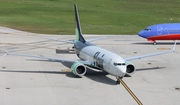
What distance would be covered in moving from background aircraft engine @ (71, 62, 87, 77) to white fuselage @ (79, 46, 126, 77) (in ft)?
4.92

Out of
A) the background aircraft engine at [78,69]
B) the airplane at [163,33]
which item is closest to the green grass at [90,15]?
the airplane at [163,33]

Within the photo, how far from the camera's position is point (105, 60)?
Answer: 4231 cm

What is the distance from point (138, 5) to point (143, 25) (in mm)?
34025

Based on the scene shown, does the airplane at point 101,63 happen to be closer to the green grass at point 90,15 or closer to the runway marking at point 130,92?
the runway marking at point 130,92

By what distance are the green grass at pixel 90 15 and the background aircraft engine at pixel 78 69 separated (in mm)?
35748

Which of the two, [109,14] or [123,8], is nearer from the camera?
[109,14]

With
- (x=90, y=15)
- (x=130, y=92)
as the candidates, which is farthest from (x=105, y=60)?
(x=90, y=15)

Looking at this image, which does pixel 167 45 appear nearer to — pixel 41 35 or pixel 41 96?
pixel 41 35

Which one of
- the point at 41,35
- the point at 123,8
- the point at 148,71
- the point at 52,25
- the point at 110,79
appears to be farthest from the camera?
the point at 123,8

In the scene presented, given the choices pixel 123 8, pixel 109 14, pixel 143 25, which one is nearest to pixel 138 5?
pixel 123 8

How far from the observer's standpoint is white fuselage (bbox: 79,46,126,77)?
40625 mm

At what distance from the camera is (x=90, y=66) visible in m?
45.3

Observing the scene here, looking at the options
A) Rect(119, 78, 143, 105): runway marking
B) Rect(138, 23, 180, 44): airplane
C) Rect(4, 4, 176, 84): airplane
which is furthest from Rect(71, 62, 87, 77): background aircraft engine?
Rect(138, 23, 180, 44): airplane

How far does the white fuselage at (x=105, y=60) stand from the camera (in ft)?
133
